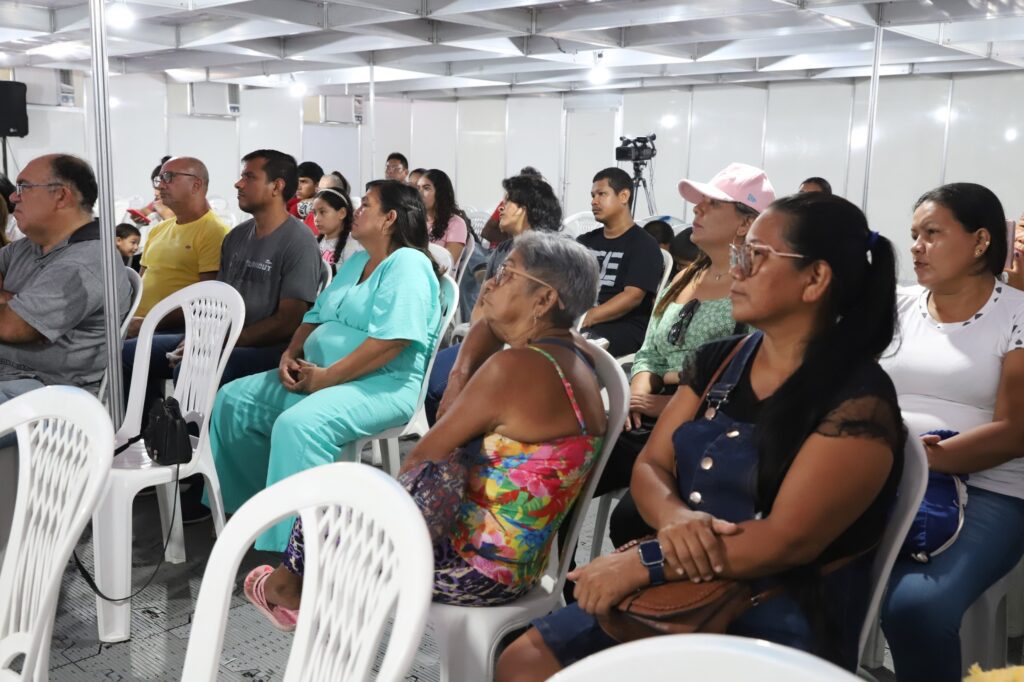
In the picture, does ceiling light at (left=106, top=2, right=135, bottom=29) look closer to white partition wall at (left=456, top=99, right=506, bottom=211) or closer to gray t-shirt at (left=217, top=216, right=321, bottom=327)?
gray t-shirt at (left=217, top=216, right=321, bottom=327)

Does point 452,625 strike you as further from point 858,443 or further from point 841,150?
point 841,150

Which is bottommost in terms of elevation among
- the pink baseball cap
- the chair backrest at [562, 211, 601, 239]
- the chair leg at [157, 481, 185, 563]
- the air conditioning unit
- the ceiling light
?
the chair leg at [157, 481, 185, 563]

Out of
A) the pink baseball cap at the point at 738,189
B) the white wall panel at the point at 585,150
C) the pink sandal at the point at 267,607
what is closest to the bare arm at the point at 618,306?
the pink baseball cap at the point at 738,189

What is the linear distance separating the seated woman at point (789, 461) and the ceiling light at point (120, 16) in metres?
5.38

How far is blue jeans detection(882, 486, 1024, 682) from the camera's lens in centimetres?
171

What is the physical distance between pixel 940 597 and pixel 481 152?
38.8ft

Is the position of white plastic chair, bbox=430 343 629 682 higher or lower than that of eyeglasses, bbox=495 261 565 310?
lower

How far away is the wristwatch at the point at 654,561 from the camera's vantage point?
1.46 m

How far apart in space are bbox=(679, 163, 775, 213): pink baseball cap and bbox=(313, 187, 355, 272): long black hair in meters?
→ 2.30

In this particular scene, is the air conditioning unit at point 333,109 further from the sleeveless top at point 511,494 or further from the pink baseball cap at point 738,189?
the sleeveless top at point 511,494

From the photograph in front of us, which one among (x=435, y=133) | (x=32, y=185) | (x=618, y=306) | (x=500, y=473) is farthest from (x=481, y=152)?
(x=500, y=473)

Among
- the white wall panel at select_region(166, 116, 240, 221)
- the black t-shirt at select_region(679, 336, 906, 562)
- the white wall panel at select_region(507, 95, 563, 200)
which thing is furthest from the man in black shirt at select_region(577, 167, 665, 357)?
the white wall panel at select_region(507, 95, 563, 200)

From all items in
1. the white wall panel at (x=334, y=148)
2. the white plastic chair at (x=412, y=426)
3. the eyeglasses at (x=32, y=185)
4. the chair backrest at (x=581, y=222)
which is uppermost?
the white wall panel at (x=334, y=148)

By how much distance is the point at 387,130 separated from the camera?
43.2 ft
